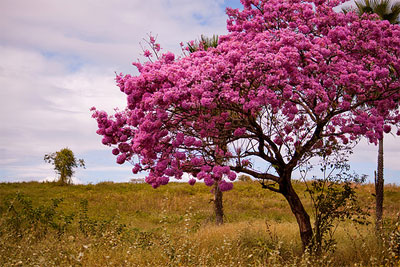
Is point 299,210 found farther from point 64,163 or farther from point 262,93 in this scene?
point 64,163

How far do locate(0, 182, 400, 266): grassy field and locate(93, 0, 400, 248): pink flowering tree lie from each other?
1.57m

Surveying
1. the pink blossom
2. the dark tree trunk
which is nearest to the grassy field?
the dark tree trunk

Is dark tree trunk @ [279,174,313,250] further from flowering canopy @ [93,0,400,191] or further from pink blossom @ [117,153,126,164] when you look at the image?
pink blossom @ [117,153,126,164]

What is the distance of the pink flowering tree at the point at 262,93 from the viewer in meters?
8.14

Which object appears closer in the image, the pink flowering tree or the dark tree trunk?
the pink flowering tree

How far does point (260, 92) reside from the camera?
7961 millimetres

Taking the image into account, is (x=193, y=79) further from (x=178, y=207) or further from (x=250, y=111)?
(x=178, y=207)

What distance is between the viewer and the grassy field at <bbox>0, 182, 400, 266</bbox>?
29.3ft

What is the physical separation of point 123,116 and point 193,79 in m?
2.49

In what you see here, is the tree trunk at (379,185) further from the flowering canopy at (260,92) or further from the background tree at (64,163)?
the background tree at (64,163)

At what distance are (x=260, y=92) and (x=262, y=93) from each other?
0.15 ft

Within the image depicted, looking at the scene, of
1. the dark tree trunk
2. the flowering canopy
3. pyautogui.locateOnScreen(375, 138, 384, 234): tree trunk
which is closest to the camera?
the flowering canopy

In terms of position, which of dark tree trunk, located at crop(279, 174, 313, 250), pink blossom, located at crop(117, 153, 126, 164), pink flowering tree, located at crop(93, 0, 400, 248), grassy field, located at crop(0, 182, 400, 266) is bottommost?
grassy field, located at crop(0, 182, 400, 266)

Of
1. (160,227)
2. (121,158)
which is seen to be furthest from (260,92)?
(160,227)
